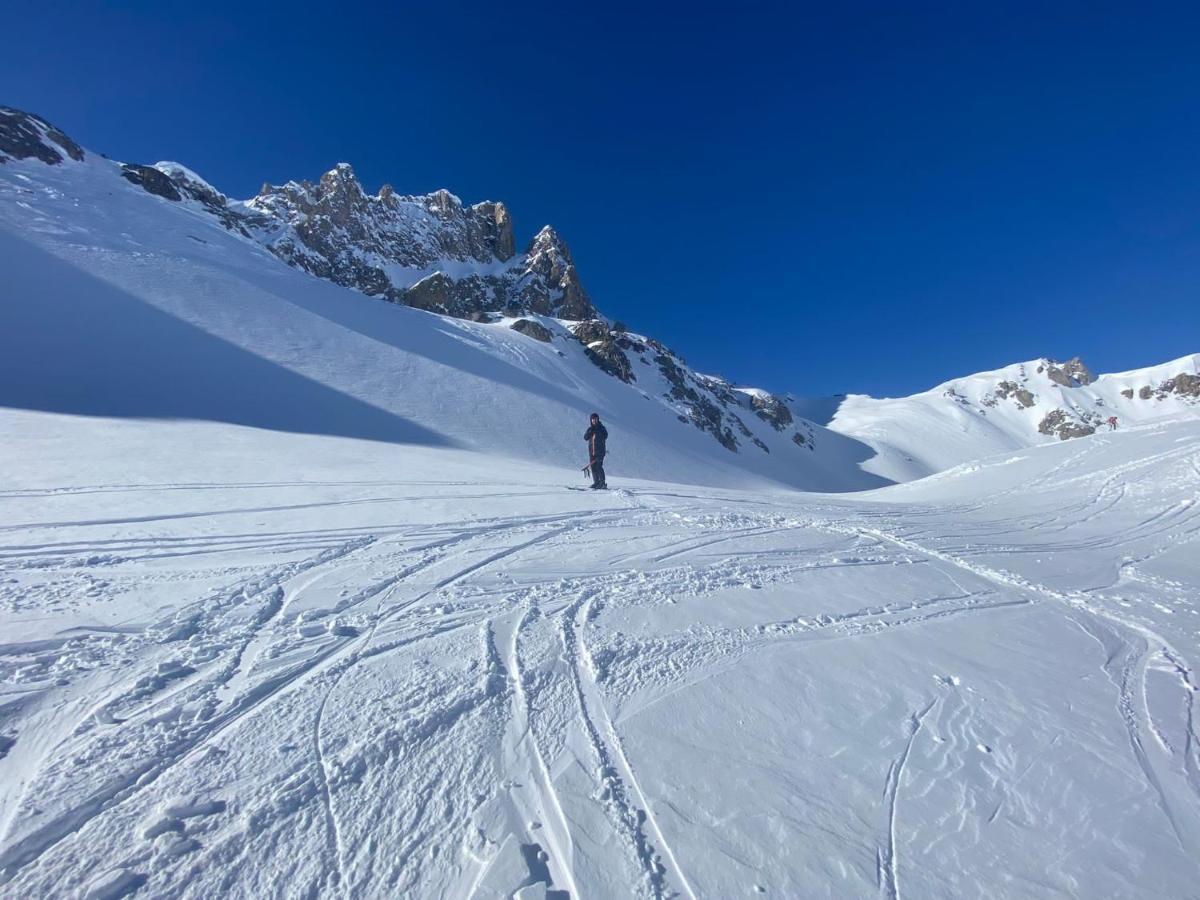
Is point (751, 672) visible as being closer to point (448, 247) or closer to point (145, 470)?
point (145, 470)

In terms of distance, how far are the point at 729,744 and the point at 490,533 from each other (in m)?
4.19

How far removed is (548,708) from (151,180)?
57.1 m

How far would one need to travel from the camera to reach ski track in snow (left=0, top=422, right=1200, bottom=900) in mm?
2016

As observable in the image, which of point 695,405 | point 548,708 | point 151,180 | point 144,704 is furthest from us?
point 695,405

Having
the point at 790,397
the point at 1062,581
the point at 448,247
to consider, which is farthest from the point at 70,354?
the point at 790,397

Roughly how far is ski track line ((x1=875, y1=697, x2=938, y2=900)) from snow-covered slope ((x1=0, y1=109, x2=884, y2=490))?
29.6 ft

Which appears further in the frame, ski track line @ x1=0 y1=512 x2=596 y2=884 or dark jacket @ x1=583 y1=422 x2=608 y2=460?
dark jacket @ x1=583 y1=422 x2=608 y2=460

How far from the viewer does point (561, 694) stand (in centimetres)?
305

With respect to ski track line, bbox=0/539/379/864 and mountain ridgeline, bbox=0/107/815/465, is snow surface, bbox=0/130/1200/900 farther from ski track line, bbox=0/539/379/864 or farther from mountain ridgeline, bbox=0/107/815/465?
mountain ridgeline, bbox=0/107/815/465

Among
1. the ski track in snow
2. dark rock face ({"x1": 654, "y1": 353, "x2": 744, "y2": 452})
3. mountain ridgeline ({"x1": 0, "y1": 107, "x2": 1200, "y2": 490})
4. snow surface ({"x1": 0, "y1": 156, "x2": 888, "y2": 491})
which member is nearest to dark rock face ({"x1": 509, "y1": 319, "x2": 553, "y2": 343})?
mountain ridgeline ({"x1": 0, "y1": 107, "x2": 1200, "y2": 490})

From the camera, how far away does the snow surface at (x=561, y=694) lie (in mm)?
2035

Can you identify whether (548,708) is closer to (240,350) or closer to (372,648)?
(372,648)

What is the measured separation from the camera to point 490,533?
6.34m

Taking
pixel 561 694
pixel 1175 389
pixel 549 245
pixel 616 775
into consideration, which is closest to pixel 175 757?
pixel 561 694
